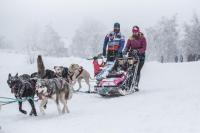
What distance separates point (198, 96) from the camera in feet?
12.1

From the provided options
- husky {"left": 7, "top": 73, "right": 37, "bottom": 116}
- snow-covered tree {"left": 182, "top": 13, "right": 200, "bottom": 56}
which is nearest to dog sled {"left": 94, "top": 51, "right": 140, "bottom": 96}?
husky {"left": 7, "top": 73, "right": 37, "bottom": 116}

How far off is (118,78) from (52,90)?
222cm

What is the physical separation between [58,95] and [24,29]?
1405 inches

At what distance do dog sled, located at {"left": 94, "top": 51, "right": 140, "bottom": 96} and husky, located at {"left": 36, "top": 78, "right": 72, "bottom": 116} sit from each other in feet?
4.49

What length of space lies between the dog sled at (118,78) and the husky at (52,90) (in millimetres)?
1368

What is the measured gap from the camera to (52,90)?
4.15 metres

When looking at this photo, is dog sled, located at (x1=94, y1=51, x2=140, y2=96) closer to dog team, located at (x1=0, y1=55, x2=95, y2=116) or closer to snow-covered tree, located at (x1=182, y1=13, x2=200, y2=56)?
dog team, located at (x1=0, y1=55, x2=95, y2=116)

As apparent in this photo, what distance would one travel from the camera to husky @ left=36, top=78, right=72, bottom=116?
12.9 ft

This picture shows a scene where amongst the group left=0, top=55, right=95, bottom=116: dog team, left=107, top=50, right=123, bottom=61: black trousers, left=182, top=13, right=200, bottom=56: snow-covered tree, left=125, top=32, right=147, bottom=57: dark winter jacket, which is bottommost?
left=0, top=55, right=95, bottom=116: dog team

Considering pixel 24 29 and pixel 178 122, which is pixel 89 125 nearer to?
pixel 178 122

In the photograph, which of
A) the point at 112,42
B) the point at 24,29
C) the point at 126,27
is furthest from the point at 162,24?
the point at 112,42

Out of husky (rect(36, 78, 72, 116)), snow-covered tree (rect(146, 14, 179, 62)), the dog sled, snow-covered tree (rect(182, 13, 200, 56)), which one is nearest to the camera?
husky (rect(36, 78, 72, 116))

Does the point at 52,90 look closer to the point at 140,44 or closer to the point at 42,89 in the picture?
the point at 42,89

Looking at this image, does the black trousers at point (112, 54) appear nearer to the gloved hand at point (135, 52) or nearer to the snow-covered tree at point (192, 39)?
the gloved hand at point (135, 52)
